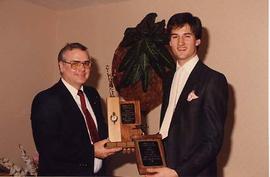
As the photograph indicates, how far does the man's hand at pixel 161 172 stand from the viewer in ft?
5.93

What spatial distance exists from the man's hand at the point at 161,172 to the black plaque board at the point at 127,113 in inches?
16.0

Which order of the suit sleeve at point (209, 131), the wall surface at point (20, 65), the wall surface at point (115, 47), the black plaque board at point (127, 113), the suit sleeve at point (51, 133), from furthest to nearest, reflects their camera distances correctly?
the wall surface at point (20, 65) < the wall surface at point (115, 47) < the black plaque board at point (127, 113) < the suit sleeve at point (51, 133) < the suit sleeve at point (209, 131)

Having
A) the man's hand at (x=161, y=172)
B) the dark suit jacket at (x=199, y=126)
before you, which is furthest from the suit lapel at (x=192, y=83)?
the man's hand at (x=161, y=172)

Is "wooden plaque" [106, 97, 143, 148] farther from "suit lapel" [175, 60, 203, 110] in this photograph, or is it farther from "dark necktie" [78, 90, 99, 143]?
"suit lapel" [175, 60, 203, 110]

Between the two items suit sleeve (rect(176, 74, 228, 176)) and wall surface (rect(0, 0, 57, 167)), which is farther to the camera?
wall surface (rect(0, 0, 57, 167))

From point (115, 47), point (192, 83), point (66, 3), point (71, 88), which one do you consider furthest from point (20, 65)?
point (192, 83)

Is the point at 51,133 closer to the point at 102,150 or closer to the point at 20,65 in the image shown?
the point at 102,150

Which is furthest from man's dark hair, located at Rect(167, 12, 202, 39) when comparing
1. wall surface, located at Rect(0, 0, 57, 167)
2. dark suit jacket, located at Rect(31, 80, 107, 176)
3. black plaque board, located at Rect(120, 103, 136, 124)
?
wall surface, located at Rect(0, 0, 57, 167)

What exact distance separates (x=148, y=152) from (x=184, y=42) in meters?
0.59

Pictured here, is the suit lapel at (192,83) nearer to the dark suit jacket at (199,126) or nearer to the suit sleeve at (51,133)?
the dark suit jacket at (199,126)

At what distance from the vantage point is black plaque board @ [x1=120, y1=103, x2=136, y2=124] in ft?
7.10

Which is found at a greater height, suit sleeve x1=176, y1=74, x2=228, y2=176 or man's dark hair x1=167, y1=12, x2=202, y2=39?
man's dark hair x1=167, y1=12, x2=202, y2=39

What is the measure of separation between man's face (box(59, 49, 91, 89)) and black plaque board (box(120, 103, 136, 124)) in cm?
29

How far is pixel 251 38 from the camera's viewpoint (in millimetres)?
2535
